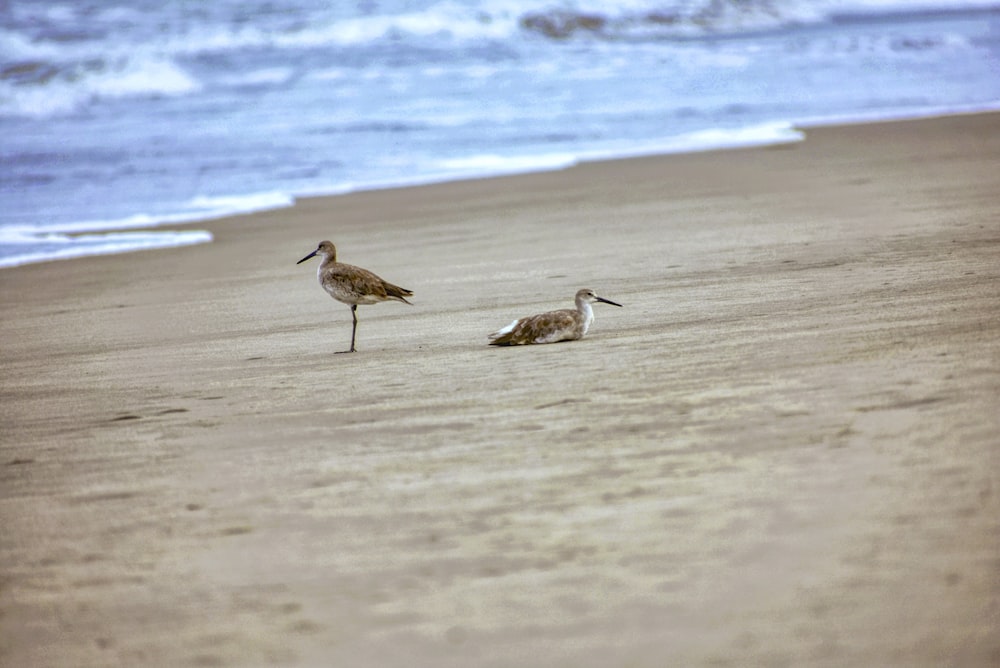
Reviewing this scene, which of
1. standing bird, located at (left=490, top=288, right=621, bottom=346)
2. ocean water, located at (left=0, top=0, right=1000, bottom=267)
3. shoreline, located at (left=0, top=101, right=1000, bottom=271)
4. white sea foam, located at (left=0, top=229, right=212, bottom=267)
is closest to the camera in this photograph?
standing bird, located at (left=490, top=288, right=621, bottom=346)

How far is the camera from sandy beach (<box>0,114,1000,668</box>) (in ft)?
11.8

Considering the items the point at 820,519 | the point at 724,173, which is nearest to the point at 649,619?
the point at 820,519

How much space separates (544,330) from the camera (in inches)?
290

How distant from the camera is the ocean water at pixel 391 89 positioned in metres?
17.2

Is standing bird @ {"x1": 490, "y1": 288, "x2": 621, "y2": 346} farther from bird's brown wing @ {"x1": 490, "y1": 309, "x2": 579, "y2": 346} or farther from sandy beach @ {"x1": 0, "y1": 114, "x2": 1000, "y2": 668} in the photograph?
sandy beach @ {"x1": 0, "y1": 114, "x2": 1000, "y2": 668}

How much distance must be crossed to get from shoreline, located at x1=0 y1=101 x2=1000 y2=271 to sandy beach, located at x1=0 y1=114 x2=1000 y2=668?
4477mm

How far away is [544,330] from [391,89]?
19.1 meters

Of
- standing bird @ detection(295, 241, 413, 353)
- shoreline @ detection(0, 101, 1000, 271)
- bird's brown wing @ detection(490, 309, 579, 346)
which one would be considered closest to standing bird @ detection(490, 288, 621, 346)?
bird's brown wing @ detection(490, 309, 579, 346)

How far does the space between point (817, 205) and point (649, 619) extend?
9168 millimetres

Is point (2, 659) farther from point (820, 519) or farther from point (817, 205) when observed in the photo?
point (817, 205)

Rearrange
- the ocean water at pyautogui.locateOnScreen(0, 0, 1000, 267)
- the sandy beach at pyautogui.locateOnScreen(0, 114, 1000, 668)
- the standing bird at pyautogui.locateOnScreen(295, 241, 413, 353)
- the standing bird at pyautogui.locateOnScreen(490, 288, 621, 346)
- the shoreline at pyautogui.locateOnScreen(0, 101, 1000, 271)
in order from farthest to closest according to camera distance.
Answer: the ocean water at pyautogui.locateOnScreen(0, 0, 1000, 267) → the shoreline at pyautogui.locateOnScreen(0, 101, 1000, 271) → the standing bird at pyautogui.locateOnScreen(295, 241, 413, 353) → the standing bird at pyautogui.locateOnScreen(490, 288, 621, 346) → the sandy beach at pyautogui.locateOnScreen(0, 114, 1000, 668)

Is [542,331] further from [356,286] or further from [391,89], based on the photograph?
[391,89]

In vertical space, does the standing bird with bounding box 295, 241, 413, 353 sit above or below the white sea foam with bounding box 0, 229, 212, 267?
above

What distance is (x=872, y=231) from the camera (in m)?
10.3
